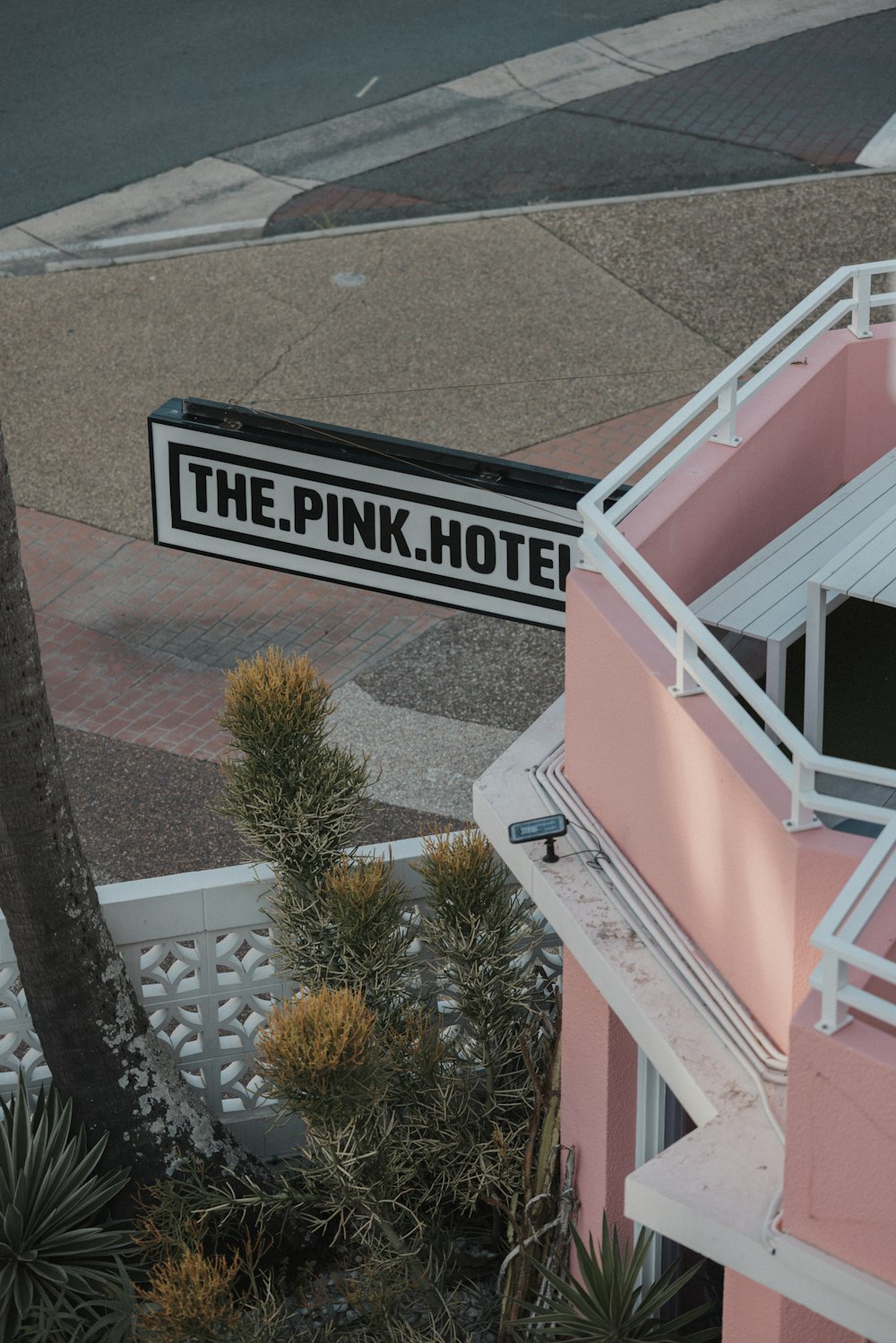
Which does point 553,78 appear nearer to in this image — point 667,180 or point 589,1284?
point 667,180

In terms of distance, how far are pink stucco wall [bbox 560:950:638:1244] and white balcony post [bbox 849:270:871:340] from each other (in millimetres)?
2318

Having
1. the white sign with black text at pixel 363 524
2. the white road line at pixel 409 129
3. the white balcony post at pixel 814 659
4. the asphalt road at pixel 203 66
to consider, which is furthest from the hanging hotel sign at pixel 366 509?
the asphalt road at pixel 203 66

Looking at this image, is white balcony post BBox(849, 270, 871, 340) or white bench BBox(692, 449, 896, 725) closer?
white bench BBox(692, 449, 896, 725)

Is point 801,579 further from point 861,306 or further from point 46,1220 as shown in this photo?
point 46,1220

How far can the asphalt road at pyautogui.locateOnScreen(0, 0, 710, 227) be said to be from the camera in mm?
16188

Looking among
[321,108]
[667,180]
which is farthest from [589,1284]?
[321,108]

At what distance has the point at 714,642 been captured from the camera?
3949 millimetres

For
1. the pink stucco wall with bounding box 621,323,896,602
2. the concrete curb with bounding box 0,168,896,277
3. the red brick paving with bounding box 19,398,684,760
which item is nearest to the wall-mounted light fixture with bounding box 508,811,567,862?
the pink stucco wall with bounding box 621,323,896,602

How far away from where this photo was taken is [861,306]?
18.0ft

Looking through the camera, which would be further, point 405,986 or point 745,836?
point 405,986

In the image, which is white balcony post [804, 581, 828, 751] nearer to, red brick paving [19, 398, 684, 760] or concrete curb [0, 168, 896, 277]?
red brick paving [19, 398, 684, 760]

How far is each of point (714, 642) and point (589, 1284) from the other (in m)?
2.16

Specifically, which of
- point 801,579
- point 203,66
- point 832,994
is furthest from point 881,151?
point 832,994

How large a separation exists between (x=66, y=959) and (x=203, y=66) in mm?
14253
